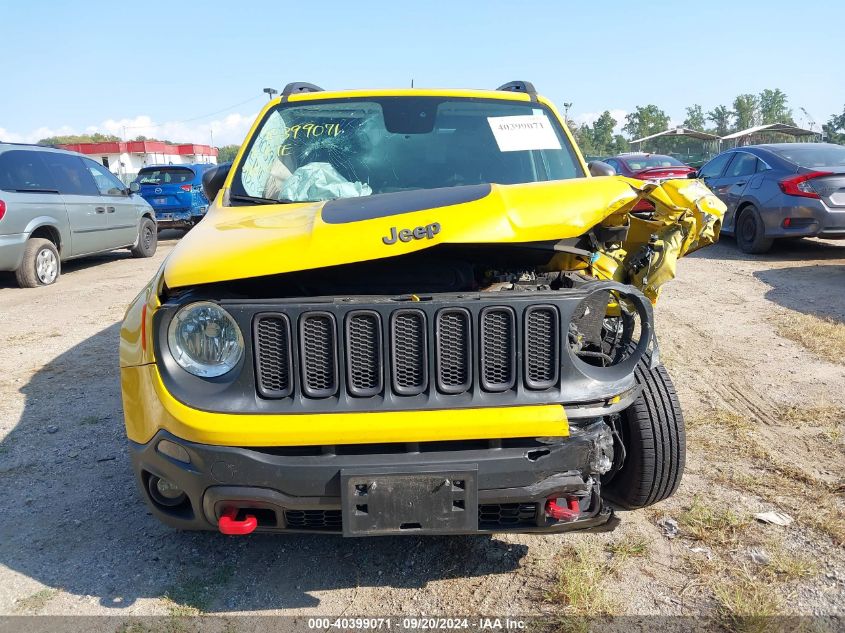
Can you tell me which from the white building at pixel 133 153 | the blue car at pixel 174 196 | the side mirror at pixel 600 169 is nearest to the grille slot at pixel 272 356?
the side mirror at pixel 600 169

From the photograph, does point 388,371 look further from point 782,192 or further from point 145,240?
point 145,240

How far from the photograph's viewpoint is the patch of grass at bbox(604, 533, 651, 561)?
2.74 meters

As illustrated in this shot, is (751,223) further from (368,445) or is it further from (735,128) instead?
(735,128)

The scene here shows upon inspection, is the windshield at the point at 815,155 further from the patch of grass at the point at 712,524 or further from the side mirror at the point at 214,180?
the side mirror at the point at 214,180

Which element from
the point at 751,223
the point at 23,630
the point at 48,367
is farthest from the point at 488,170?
the point at 751,223

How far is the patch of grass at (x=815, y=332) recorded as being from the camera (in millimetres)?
5269

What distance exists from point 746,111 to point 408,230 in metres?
91.2

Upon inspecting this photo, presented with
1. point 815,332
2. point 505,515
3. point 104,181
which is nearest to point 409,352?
point 505,515

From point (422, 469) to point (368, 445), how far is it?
0.19m

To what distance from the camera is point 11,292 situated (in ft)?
29.1

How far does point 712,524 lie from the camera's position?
291 centimetres

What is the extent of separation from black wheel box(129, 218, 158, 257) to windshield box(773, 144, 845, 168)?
10.4m

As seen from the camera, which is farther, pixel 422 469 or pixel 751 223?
pixel 751 223

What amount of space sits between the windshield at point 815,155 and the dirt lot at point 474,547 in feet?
18.5
